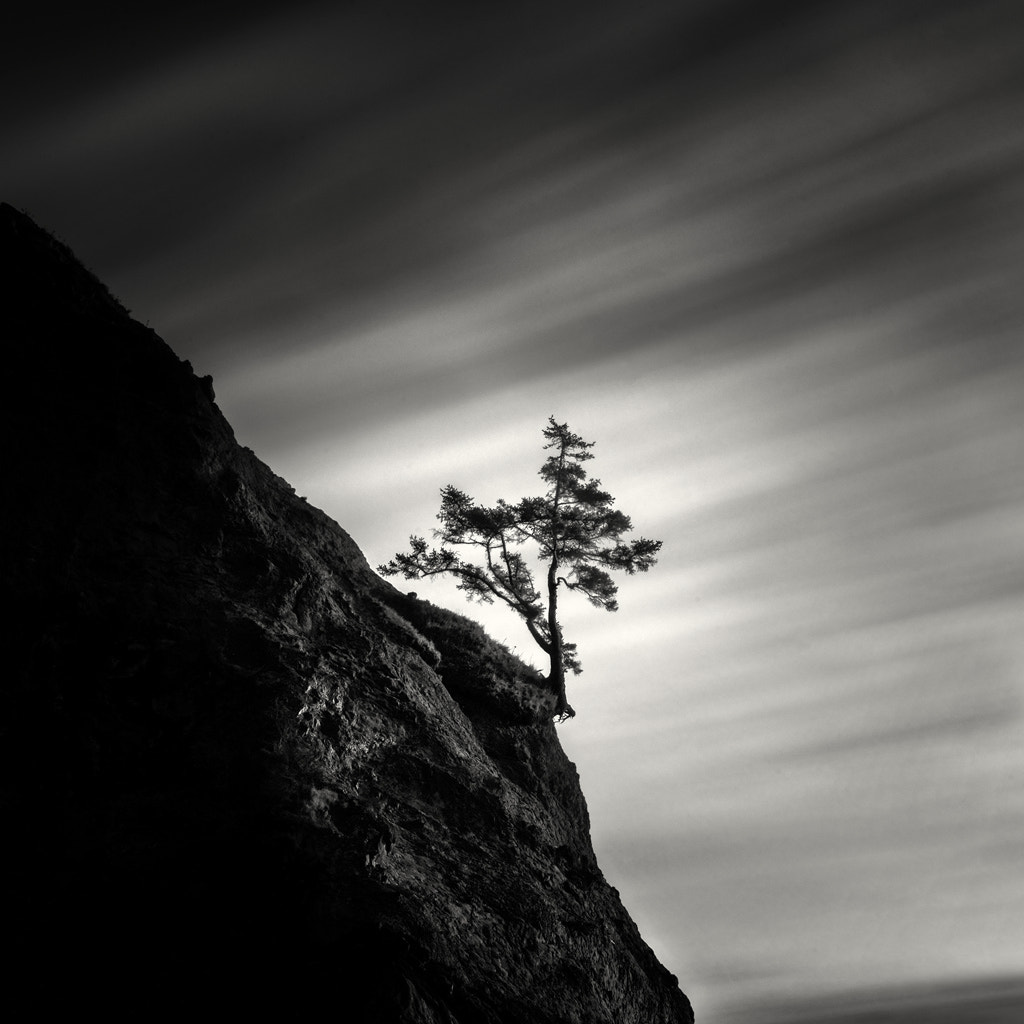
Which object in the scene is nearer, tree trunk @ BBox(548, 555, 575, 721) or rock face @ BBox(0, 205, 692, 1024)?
rock face @ BBox(0, 205, 692, 1024)

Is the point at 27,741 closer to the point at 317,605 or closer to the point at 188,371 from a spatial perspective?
the point at 317,605

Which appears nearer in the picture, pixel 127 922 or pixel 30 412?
pixel 127 922

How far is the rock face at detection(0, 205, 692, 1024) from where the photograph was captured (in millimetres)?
23734

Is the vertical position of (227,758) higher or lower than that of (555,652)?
lower

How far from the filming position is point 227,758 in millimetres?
26797

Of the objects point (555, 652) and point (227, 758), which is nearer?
point (227, 758)

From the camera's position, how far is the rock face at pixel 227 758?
2373 cm

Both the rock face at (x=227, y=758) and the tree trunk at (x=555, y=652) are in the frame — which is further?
the tree trunk at (x=555, y=652)

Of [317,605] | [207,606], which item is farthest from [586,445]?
[207,606]

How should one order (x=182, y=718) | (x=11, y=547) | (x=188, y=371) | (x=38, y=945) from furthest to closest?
(x=188, y=371) → (x=11, y=547) → (x=182, y=718) → (x=38, y=945)

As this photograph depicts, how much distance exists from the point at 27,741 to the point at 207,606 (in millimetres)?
5328

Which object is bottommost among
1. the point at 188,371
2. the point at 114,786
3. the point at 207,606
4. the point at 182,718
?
the point at 114,786

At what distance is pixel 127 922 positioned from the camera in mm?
23828

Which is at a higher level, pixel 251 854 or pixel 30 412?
pixel 30 412
